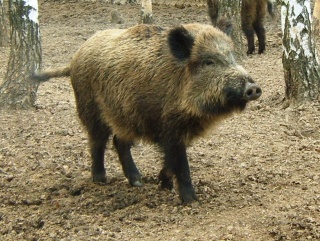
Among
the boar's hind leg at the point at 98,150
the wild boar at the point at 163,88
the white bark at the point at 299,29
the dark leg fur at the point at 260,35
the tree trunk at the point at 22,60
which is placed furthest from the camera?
the dark leg fur at the point at 260,35

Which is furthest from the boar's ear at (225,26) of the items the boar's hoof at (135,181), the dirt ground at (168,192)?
the boar's hoof at (135,181)

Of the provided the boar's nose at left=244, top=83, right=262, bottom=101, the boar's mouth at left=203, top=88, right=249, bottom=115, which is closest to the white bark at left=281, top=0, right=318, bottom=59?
the boar's mouth at left=203, top=88, right=249, bottom=115

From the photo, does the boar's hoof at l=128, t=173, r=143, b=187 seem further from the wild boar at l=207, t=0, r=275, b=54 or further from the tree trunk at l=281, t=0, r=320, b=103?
the wild boar at l=207, t=0, r=275, b=54

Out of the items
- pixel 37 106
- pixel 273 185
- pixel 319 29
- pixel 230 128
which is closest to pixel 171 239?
pixel 273 185

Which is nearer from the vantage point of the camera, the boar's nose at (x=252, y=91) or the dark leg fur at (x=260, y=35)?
the boar's nose at (x=252, y=91)

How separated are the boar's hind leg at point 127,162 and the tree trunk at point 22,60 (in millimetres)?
2605

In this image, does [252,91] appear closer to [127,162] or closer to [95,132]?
[127,162]

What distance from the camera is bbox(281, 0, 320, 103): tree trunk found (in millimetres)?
8398

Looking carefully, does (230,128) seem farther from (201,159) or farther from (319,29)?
(319,29)

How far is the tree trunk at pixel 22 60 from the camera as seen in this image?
29.0 ft

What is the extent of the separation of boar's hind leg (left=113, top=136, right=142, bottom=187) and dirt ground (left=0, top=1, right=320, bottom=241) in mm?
109

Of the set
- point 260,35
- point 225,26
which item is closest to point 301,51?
point 225,26

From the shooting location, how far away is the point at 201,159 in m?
7.07

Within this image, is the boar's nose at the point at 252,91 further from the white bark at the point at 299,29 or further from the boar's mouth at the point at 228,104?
the white bark at the point at 299,29
